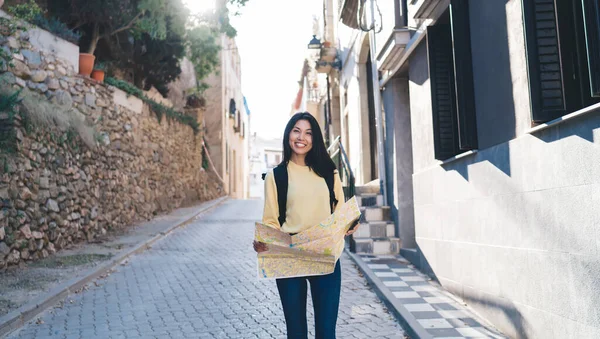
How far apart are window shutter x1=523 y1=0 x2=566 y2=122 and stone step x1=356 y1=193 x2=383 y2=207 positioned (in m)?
5.59

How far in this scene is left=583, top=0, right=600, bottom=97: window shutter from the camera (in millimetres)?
2871

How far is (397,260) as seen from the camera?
7.45 m

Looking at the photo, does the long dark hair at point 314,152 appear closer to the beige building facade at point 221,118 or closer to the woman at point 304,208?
the woman at point 304,208

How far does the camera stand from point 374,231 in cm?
819

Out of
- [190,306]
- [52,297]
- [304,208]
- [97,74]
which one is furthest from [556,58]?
[97,74]

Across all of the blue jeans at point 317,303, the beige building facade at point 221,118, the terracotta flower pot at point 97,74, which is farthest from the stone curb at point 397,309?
the beige building facade at point 221,118

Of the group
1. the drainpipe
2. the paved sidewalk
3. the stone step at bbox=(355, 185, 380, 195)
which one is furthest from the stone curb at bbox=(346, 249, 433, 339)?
the stone step at bbox=(355, 185, 380, 195)

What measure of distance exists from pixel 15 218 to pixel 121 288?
6.56 ft

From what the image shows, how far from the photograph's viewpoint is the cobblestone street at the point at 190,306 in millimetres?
4375

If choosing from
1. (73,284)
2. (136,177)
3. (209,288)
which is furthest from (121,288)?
(136,177)

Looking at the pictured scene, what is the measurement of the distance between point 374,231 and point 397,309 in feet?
11.5

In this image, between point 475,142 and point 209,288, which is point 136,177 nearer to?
point 209,288

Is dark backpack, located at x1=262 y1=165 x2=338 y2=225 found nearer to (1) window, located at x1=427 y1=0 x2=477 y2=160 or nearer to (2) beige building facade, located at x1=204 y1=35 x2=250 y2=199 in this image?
(1) window, located at x1=427 y1=0 x2=477 y2=160

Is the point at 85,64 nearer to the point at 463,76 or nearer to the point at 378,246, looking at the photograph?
the point at 378,246
